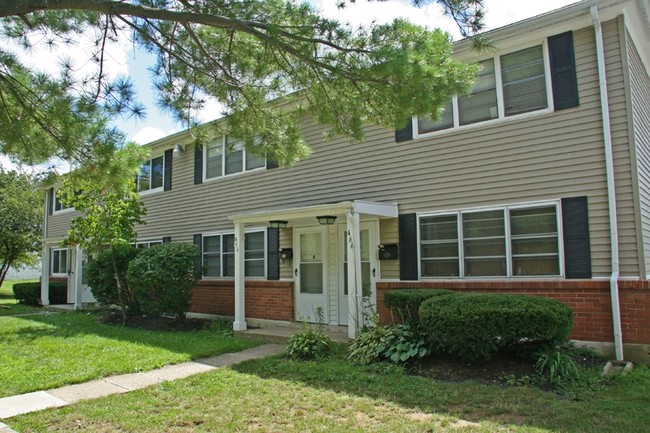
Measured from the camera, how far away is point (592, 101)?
6922 mm

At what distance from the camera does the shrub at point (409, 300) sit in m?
7.23

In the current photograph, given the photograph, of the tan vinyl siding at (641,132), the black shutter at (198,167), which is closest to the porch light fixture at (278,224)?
the black shutter at (198,167)

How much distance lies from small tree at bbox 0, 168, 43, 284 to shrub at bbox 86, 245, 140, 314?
9.81 metres

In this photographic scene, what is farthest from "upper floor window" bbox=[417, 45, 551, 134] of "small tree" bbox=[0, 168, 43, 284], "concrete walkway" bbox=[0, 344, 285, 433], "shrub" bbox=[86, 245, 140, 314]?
"small tree" bbox=[0, 168, 43, 284]

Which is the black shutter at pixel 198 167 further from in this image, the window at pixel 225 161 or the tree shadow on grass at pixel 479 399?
the tree shadow on grass at pixel 479 399

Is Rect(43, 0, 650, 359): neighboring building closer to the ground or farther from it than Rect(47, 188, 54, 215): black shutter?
closer to the ground

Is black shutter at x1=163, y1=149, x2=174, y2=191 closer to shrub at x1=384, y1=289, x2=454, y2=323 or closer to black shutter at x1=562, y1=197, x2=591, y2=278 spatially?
shrub at x1=384, y1=289, x2=454, y2=323

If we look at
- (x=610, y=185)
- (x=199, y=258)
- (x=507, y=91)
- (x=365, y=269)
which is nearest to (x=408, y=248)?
(x=365, y=269)

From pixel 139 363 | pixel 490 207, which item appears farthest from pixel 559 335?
pixel 139 363

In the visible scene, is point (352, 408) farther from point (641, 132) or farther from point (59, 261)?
point (59, 261)

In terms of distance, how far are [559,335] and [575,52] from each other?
4.09 meters

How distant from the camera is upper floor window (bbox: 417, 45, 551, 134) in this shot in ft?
24.3

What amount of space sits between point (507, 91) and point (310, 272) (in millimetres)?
5138

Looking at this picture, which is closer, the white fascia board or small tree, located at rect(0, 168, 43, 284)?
the white fascia board
